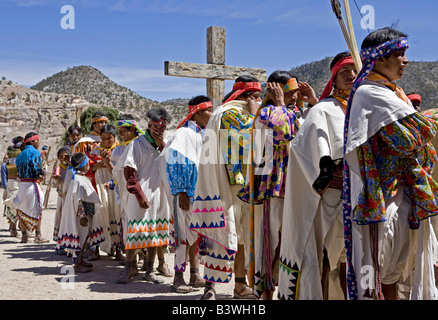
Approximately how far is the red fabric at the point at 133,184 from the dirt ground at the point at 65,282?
121 centimetres

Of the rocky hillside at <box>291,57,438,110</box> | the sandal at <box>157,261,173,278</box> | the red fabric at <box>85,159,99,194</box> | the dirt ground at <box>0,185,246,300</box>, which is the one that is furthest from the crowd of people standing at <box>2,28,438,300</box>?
the rocky hillside at <box>291,57,438,110</box>

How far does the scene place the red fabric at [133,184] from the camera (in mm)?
6750

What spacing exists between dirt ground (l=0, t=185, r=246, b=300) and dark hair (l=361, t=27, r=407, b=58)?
11.6 feet

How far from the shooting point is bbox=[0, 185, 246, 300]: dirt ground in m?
6.37

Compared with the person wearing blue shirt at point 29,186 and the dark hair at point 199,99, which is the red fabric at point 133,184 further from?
the person wearing blue shirt at point 29,186

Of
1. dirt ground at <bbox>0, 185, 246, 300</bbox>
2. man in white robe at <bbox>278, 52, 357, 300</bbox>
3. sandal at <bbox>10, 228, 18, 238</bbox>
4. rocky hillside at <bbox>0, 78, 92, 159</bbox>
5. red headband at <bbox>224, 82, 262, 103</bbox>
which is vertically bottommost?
dirt ground at <bbox>0, 185, 246, 300</bbox>

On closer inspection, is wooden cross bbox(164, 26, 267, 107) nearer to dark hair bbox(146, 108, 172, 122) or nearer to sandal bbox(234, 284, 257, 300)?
dark hair bbox(146, 108, 172, 122)

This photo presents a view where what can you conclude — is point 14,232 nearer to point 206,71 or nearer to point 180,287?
point 206,71

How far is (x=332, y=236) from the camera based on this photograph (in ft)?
Result: 12.1

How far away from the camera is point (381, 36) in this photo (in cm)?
339

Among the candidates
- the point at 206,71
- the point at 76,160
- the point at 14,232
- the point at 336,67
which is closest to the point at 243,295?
the point at 336,67

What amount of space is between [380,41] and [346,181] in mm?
942

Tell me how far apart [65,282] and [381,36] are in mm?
5660

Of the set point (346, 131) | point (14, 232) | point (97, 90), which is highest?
→ point (97, 90)
